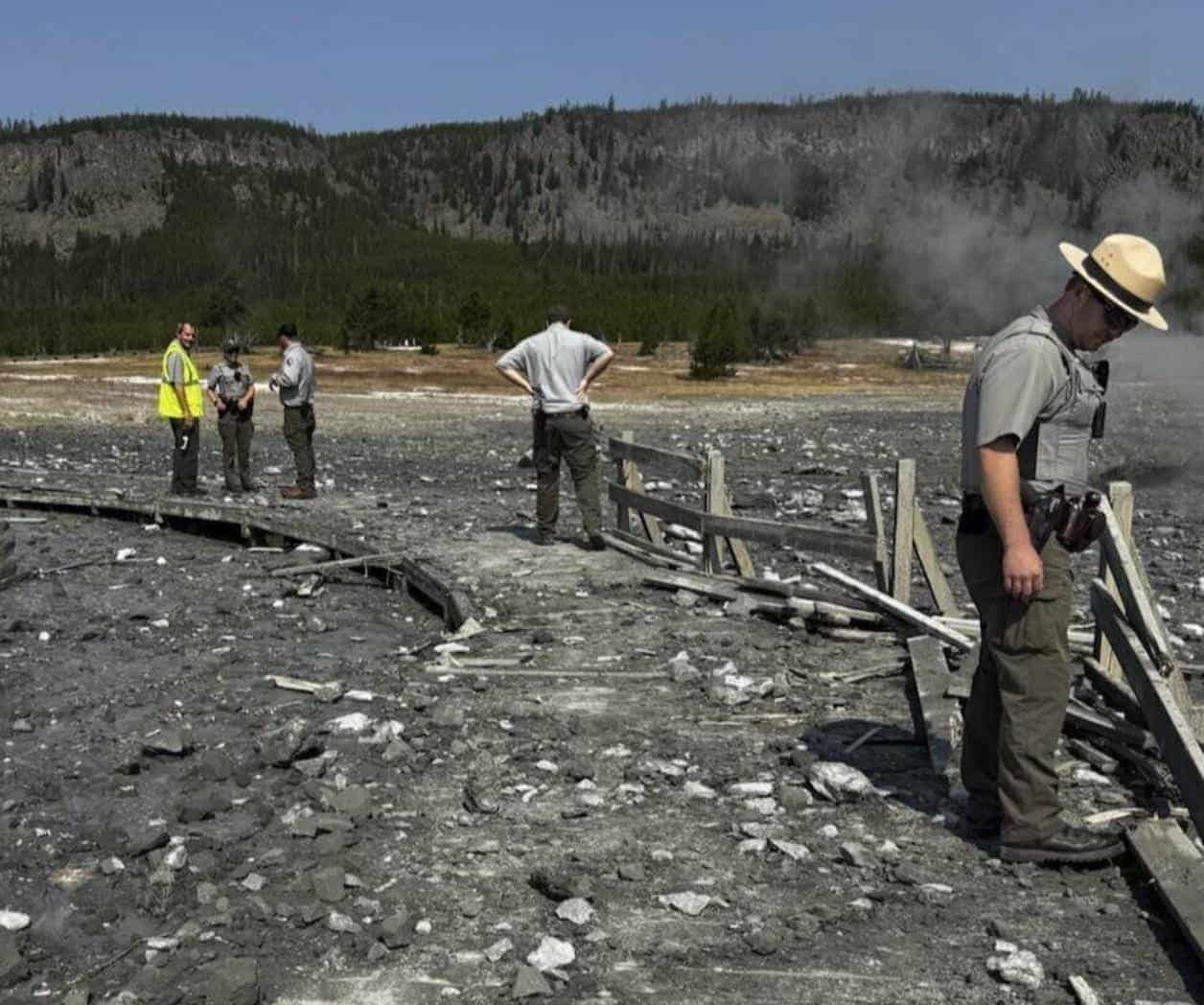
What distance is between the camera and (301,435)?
1595cm

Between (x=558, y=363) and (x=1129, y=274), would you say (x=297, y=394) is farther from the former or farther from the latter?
(x=1129, y=274)

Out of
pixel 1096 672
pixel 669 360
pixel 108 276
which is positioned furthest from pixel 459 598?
pixel 108 276

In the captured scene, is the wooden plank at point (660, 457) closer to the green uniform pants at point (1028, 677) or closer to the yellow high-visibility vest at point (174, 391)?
the yellow high-visibility vest at point (174, 391)

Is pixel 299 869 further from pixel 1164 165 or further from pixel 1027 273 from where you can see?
pixel 1164 165

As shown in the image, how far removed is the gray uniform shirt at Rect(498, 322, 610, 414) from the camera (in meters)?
11.2

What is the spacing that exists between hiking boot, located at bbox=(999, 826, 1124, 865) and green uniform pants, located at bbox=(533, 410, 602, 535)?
676 cm

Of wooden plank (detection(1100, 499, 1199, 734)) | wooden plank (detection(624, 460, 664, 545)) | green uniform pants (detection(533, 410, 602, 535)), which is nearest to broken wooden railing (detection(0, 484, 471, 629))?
green uniform pants (detection(533, 410, 602, 535))

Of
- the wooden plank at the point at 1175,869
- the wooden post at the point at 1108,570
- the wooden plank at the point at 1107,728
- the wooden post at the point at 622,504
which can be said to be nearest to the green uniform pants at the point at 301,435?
the wooden post at the point at 622,504

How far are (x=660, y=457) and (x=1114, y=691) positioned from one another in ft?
18.4

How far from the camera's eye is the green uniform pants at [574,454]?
11.3 meters

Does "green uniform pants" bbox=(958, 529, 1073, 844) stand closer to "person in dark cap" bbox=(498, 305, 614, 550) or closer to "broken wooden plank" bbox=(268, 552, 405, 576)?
"person in dark cap" bbox=(498, 305, 614, 550)

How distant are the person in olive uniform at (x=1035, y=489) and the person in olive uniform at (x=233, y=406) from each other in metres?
12.5

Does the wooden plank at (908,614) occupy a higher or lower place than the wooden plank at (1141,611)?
lower

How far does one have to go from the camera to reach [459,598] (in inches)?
385
